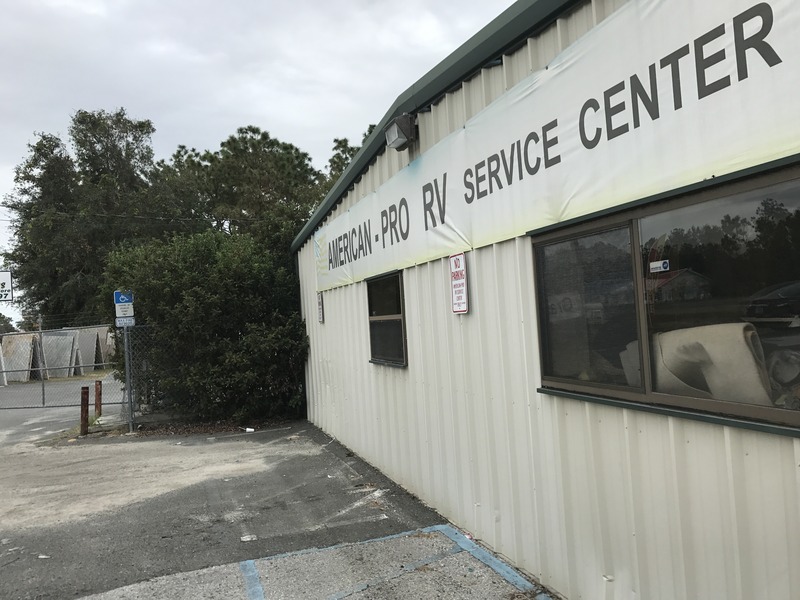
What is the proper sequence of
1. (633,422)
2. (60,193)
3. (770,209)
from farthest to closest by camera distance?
(60,193)
(633,422)
(770,209)

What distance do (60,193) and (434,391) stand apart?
37.8 meters

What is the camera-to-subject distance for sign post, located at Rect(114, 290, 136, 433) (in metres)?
11.2

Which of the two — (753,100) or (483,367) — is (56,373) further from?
(753,100)

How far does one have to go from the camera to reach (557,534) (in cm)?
381

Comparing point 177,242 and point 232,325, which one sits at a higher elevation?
point 177,242

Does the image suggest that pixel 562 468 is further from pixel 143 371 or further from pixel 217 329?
pixel 143 371

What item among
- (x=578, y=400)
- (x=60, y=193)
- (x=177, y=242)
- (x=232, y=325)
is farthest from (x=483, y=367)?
(x=60, y=193)

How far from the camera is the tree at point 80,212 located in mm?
34625

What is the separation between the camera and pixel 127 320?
11.3 meters

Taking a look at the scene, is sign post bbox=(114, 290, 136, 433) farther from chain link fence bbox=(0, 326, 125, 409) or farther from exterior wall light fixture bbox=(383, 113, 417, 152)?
exterior wall light fixture bbox=(383, 113, 417, 152)

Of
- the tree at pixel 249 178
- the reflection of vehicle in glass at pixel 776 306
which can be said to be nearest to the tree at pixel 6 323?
the tree at pixel 249 178

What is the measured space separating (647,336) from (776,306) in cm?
70

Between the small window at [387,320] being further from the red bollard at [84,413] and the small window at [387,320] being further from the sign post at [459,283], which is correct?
the red bollard at [84,413]

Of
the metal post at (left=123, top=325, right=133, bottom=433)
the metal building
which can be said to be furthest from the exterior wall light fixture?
the metal post at (left=123, top=325, right=133, bottom=433)
